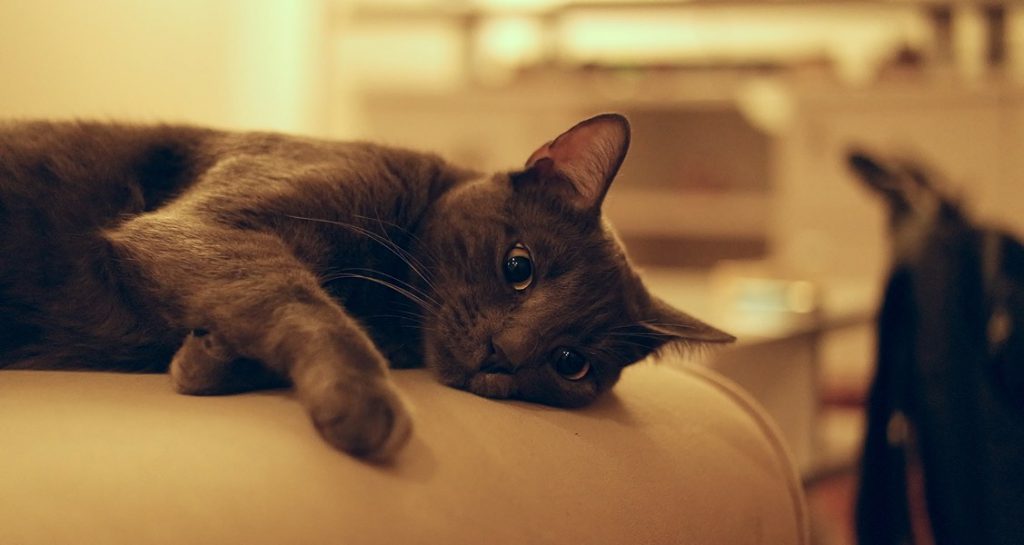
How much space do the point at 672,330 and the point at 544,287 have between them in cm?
19

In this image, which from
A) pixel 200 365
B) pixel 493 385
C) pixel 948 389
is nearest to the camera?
pixel 200 365

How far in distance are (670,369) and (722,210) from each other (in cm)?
382

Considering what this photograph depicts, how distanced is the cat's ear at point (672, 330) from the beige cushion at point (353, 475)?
6.6 inches

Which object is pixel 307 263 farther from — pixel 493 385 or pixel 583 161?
pixel 583 161

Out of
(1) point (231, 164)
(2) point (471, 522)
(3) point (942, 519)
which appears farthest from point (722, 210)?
(2) point (471, 522)

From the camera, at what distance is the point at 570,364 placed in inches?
34.2

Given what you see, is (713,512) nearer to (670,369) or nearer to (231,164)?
(670,369)

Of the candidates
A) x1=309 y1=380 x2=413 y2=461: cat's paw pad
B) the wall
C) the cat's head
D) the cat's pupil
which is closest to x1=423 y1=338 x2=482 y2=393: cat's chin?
the cat's head

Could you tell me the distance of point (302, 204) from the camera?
86 cm

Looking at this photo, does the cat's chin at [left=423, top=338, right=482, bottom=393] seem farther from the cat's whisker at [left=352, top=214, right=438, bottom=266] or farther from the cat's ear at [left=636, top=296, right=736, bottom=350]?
the cat's ear at [left=636, top=296, right=736, bottom=350]

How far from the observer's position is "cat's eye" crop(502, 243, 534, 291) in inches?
34.8

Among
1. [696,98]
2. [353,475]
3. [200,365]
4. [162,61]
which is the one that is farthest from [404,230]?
[696,98]

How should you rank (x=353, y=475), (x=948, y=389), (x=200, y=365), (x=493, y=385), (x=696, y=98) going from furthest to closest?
(x=696, y=98), (x=948, y=389), (x=493, y=385), (x=200, y=365), (x=353, y=475)

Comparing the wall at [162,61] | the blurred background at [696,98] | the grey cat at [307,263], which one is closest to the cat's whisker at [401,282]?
the grey cat at [307,263]
